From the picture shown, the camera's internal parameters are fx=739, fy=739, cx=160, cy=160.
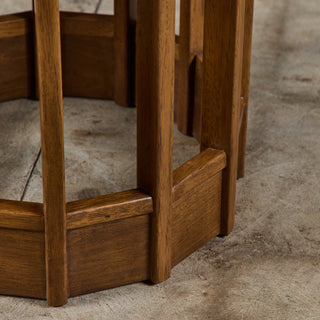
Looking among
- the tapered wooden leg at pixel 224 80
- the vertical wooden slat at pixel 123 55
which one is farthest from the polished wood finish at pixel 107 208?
the vertical wooden slat at pixel 123 55

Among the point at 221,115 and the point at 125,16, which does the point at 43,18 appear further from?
the point at 125,16

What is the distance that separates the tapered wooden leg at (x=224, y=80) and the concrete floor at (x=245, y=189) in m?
0.20

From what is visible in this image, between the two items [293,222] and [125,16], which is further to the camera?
[125,16]

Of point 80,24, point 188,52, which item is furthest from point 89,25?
point 188,52

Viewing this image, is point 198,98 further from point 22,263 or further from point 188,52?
point 22,263

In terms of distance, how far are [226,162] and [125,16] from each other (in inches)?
41.5

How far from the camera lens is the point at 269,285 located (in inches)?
72.9

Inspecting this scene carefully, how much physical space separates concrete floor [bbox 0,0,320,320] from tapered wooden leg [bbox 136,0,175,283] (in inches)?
6.1

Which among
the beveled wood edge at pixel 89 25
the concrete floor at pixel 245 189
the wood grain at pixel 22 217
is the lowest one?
the concrete floor at pixel 245 189

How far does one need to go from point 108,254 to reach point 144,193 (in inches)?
6.7

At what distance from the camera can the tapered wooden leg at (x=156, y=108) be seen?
159 centimetres

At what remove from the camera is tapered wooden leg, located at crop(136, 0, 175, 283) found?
5.21 feet

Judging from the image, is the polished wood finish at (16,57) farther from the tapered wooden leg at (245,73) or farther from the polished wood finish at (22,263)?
the polished wood finish at (22,263)

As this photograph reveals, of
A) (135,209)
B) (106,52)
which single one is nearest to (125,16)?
(106,52)
